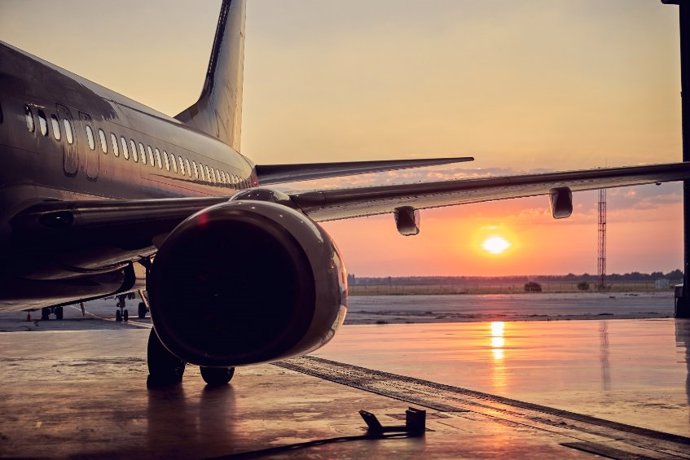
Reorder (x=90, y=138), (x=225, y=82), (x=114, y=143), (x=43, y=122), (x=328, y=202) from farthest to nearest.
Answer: (x=225, y=82)
(x=114, y=143)
(x=90, y=138)
(x=328, y=202)
(x=43, y=122)

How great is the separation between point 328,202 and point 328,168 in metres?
7.48

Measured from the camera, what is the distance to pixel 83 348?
19234 mm

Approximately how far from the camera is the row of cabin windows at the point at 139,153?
954 cm

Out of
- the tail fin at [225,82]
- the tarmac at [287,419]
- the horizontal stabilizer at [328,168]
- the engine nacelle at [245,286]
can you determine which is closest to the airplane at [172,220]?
the engine nacelle at [245,286]

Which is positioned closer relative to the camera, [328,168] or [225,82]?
[328,168]

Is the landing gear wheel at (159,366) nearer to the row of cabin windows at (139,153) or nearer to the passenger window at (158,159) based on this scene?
the passenger window at (158,159)

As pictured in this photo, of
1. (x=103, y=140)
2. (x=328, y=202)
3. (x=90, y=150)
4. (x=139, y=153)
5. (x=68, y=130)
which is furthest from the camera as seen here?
(x=139, y=153)

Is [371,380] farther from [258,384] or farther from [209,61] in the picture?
[209,61]

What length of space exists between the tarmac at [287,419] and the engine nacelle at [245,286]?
1.00m

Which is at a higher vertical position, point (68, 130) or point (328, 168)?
point (328, 168)

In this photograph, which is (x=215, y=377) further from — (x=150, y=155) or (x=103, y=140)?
(x=103, y=140)

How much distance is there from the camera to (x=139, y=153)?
479 inches

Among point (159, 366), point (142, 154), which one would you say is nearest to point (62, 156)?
point (142, 154)

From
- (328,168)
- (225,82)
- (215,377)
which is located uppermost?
(225,82)
